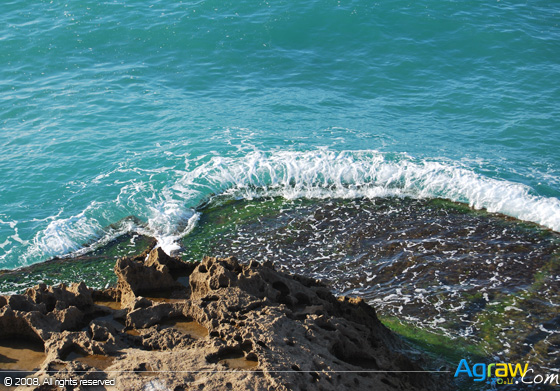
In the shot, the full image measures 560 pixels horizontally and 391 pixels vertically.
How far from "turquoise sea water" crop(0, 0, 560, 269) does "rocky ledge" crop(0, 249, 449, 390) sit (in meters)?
4.98

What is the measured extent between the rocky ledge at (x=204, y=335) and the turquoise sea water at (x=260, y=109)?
196 inches

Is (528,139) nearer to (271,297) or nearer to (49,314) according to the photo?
(271,297)

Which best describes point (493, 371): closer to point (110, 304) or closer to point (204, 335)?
point (204, 335)

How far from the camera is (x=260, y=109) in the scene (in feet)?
60.8

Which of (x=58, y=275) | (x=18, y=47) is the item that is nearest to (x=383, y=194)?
(x=58, y=275)

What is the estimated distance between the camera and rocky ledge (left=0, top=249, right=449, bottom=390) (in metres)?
6.32

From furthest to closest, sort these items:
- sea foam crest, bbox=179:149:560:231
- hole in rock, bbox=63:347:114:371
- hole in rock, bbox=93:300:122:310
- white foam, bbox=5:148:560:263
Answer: sea foam crest, bbox=179:149:560:231 < white foam, bbox=5:148:560:263 < hole in rock, bbox=93:300:122:310 < hole in rock, bbox=63:347:114:371

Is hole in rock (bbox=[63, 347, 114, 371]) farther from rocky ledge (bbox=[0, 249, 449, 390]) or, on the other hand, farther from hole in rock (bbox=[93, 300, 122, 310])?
hole in rock (bbox=[93, 300, 122, 310])

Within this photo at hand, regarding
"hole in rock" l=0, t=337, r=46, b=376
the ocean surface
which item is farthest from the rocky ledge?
the ocean surface

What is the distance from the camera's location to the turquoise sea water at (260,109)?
14359 millimetres

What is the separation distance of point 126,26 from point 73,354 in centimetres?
1864

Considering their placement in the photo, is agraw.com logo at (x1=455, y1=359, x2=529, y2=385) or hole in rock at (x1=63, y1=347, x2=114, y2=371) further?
agraw.com logo at (x1=455, y1=359, x2=529, y2=385)

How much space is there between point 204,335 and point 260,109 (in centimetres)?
1225

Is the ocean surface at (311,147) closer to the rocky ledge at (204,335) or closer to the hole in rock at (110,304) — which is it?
the rocky ledge at (204,335)
